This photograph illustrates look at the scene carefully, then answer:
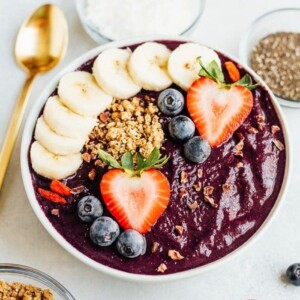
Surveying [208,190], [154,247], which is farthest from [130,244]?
[208,190]

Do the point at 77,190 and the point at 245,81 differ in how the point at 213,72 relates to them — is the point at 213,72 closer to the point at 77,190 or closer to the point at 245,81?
the point at 245,81

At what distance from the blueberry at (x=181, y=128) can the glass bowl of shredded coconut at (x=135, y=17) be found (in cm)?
52

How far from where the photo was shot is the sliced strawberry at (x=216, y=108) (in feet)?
7.66

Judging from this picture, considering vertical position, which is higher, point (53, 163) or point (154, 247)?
point (53, 163)

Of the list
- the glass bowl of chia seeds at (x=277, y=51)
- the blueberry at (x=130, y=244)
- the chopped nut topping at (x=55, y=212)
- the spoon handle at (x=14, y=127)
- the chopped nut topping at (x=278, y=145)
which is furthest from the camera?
the glass bowl of chia seeds at (x=277, y=51)

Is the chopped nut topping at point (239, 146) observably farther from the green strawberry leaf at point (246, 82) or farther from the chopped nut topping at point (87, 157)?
the chopped nut topping at point (87, 157)

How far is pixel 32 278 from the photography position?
2264mm

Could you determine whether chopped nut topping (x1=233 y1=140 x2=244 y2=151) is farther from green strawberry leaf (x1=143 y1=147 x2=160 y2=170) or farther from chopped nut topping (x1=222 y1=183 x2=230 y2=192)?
green strawberry leaf (x1=143 y1=147 x2=160 y2=170)

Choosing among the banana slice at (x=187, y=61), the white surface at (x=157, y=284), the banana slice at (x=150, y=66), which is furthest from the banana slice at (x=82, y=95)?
the white surface at (x=157, y=284)

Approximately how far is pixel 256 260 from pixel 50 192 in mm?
778

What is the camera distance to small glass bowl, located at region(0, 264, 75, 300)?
222cm

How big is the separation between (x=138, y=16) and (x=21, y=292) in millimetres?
1155

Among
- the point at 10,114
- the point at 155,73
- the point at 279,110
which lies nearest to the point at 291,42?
the point at 279,110

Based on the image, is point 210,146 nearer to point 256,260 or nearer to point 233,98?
point 233,98
